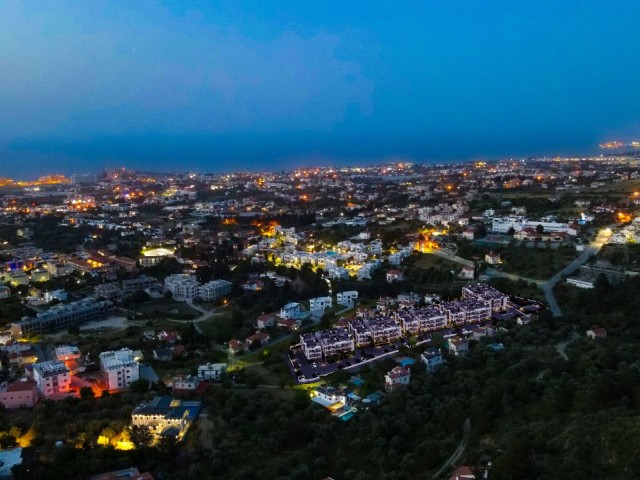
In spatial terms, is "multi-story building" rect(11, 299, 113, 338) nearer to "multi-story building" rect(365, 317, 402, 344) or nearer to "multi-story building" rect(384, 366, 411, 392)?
"multi-story building" rect(365, 317, 402, 344)

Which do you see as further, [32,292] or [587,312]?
A: [32,292]

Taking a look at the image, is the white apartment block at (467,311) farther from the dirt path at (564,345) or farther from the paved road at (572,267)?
the dirt path at (564,345)

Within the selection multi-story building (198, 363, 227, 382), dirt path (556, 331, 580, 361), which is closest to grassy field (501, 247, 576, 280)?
dirt path (556, 331, 580, 361)

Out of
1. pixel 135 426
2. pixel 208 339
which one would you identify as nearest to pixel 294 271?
pixel 208 339

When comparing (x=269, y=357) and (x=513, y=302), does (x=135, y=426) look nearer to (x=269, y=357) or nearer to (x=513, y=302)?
(x=269, y=357)

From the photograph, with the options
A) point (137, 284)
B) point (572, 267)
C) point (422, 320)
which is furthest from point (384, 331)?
point (137, 284)
